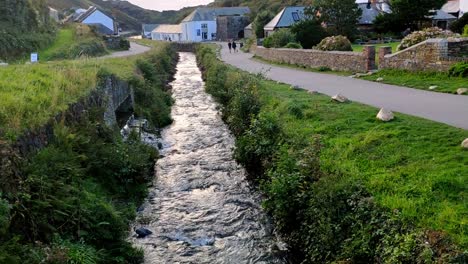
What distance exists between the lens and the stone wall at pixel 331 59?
72.8ft

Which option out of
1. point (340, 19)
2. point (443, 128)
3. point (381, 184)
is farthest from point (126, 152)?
point (340, 19)

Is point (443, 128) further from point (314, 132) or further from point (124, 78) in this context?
point (124, 78)

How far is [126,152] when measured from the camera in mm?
12828

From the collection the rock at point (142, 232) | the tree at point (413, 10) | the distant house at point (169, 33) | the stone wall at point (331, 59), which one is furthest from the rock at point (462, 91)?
the distant house at point (169, 33)

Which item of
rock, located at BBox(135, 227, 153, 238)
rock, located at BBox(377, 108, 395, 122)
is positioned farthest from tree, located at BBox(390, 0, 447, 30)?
rock, located at BBox(135, 227, 153, 238)

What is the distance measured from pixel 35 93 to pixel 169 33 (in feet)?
351

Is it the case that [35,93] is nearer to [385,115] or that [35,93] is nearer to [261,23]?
[385,115]

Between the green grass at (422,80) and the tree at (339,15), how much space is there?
19.9 m

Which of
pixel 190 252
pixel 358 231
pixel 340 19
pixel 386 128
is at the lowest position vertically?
pixel 190 252

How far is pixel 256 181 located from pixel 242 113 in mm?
4272

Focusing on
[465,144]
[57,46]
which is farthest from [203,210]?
[57,46]

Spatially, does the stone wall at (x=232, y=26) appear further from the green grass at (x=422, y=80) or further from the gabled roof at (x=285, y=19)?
the green grass at (x=422, y=80)

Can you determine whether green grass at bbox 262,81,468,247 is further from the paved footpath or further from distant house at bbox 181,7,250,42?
distant house at bbox 181,7,250,42

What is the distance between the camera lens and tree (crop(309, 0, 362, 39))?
130ft
